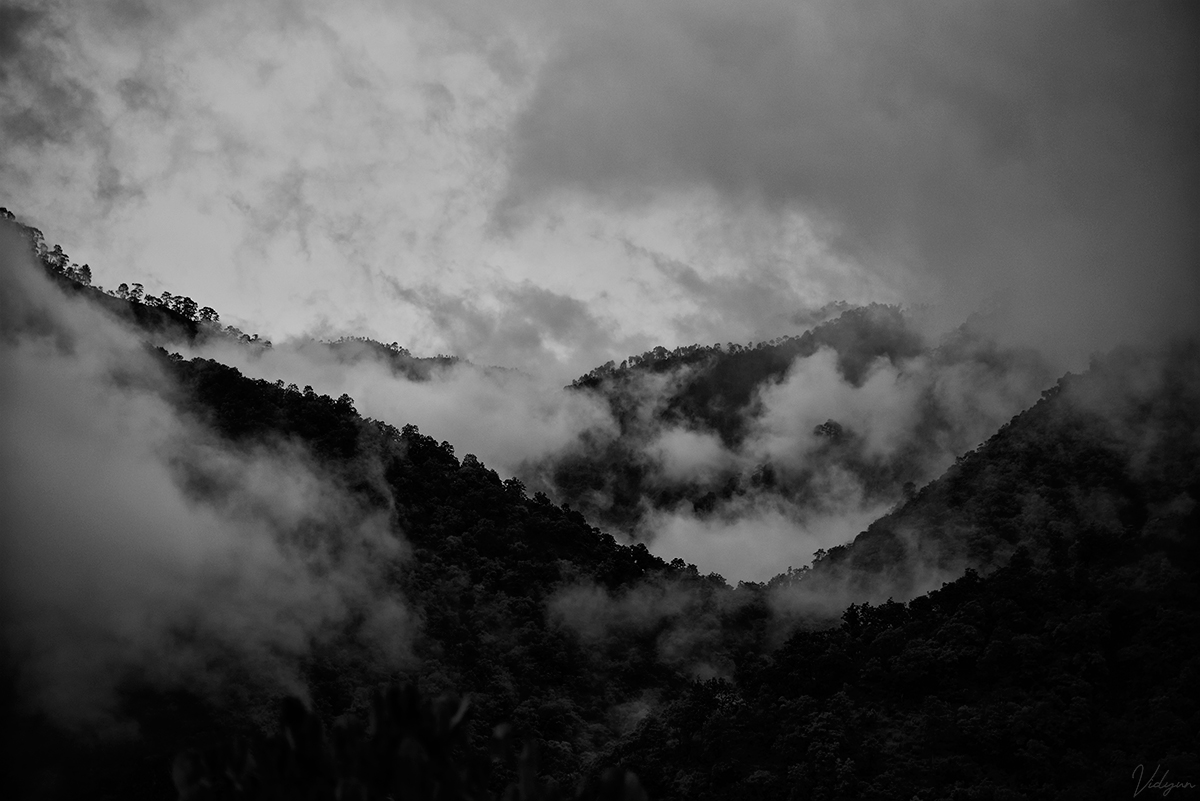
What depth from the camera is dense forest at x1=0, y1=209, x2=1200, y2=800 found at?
1775 inches

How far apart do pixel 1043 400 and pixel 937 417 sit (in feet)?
118

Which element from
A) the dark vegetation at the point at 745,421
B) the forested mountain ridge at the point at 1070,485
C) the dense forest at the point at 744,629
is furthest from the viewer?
the dark vegetation at the point at 745,421

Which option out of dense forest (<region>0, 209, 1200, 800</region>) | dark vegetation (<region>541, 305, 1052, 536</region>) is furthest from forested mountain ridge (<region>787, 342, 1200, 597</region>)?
dark vegetation (<region>541, 305, 1052, 536</region>)


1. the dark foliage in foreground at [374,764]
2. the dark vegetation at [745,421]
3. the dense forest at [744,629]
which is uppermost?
the dark vegetation at [745,421]

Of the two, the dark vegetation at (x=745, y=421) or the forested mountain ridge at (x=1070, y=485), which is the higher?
the dark vegetation at (x=745, y=421)

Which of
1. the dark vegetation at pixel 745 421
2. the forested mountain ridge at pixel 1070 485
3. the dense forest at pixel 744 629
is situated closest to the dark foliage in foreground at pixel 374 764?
the dense forest at pixel 744 629

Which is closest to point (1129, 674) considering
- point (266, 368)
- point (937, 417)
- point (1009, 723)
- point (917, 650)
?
point (1009, 723)

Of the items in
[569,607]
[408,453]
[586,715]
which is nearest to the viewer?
[586,715]

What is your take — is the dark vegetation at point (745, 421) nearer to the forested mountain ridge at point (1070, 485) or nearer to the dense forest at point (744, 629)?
the dense forest at point (744, 629)

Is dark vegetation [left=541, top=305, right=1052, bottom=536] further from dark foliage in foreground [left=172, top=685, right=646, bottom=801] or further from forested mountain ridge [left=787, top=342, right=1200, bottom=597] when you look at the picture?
dark foliage in foreground [left=172, top=685, right=646, bottom=801]

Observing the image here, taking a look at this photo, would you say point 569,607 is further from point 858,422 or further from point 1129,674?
point 858,422

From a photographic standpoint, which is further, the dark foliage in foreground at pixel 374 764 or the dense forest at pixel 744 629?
the dense forest at pixel 744 629

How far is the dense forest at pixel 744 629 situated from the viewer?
45094mm

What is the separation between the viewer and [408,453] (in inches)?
3241
